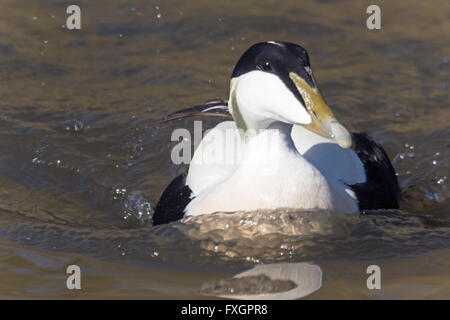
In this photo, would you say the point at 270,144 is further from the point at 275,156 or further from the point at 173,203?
the point at 173,203

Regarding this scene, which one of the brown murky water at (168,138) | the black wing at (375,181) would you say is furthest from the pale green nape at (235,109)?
the black wing at (375,181)

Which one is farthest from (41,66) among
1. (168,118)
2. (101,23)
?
(168,118)

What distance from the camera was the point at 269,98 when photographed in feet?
10.5

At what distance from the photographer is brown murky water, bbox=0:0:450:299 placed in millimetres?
3363

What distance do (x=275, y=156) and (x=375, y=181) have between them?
0.75 metres

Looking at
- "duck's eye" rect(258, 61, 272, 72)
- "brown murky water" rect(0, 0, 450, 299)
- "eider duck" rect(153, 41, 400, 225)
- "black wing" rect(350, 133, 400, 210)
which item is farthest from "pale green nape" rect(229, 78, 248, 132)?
"black wing" rect(350, 133, 400, 210)

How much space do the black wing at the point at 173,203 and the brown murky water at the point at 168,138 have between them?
122 millimetres

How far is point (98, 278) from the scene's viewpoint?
3.32m

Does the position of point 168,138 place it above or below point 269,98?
above

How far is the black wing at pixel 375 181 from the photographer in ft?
12.3

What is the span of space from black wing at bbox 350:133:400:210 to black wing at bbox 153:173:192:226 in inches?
27.4

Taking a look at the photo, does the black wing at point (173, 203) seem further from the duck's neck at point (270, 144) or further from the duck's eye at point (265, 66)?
the duck's eye at point (265, 66)

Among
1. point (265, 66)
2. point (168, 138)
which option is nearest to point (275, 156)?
point (265, 66)

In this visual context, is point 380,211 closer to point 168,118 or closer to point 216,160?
point 216,160
